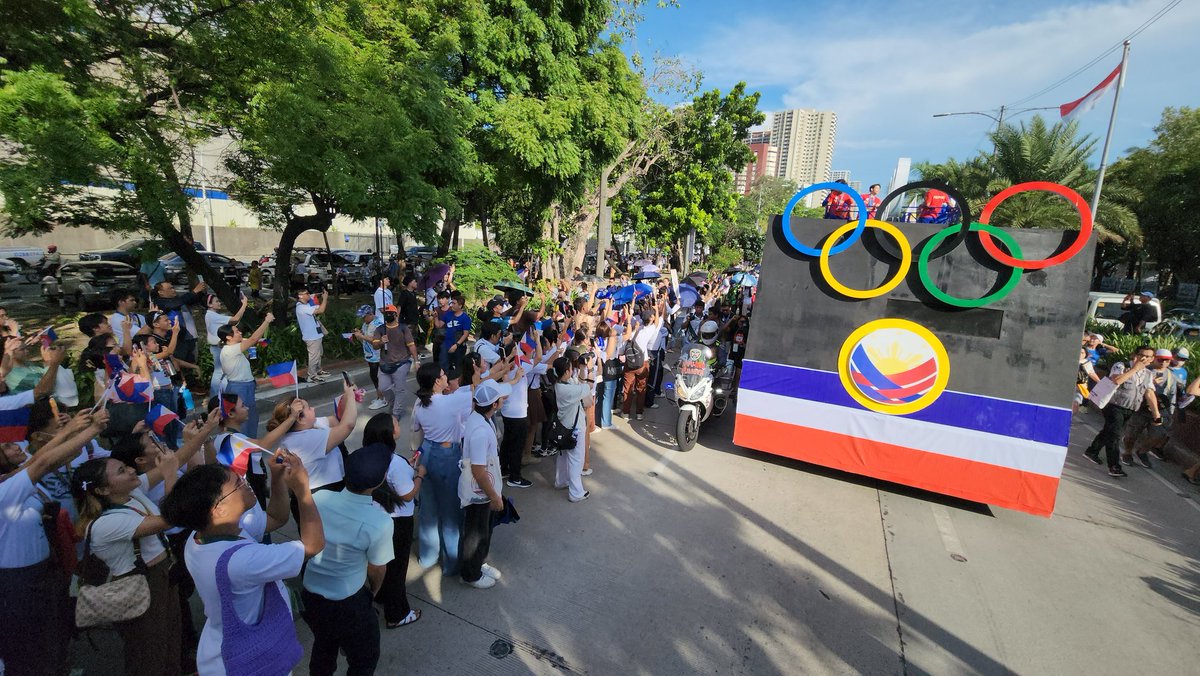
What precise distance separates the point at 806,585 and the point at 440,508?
315 cm

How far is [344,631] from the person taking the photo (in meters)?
2.78

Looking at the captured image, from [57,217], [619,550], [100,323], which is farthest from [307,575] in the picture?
[57,217]

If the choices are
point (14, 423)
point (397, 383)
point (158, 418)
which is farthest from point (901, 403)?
point (14, 423)

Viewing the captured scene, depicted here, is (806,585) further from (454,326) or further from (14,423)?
(14,423)

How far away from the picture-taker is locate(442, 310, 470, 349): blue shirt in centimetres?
782

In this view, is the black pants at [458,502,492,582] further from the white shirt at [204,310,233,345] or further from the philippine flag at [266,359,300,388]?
the white shirt at [204,310,233,345]

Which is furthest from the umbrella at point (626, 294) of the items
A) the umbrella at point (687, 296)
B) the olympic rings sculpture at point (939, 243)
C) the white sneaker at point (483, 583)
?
the white sneaker at point (483, 583)

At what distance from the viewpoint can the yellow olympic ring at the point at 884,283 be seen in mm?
5582

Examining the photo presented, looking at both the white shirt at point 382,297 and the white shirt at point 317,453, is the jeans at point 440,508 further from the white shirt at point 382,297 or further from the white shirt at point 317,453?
the white shirt at point 382,297

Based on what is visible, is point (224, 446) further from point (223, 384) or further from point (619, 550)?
point (619, 550)

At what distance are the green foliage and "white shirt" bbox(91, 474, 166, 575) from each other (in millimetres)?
11006

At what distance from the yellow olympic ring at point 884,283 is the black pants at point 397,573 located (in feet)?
16.2

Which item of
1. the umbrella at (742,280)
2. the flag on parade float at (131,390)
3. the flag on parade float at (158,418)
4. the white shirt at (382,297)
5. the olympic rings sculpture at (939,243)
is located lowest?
the flag on parade float at (158,418)

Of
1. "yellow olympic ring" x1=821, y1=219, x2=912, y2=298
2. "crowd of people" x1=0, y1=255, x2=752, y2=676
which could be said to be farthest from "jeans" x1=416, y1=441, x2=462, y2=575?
"yellow olympic ring" x1=821, y1=219, x2=912, y2=298
